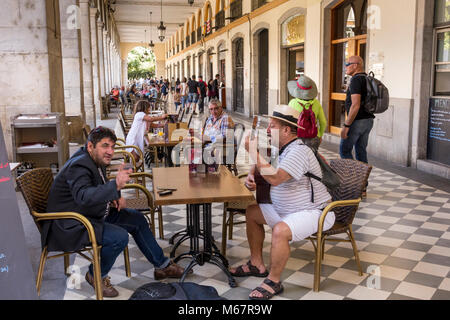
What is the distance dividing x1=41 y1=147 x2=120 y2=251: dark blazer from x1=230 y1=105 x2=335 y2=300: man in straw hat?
38.6 inches

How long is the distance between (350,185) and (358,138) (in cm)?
231

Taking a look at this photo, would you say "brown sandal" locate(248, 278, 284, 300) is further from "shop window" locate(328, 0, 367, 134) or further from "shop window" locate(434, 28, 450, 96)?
"shop window" locate(328, 0, 367, 134)

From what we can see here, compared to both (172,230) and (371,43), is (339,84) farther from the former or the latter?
(172,230)

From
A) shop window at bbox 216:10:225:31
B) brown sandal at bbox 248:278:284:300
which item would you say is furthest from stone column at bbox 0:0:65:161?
shop window at bbox 216:10:225:31

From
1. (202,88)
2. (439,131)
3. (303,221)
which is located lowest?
(303,221)

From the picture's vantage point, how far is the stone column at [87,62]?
1198 centimetres

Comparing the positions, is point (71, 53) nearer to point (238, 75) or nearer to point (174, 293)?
point (174, 293)

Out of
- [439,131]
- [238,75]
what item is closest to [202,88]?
[238,75]

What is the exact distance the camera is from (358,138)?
18.0 ft

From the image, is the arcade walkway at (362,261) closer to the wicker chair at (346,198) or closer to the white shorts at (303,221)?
the wicker chair at (346,198)

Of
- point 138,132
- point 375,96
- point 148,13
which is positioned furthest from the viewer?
point 148,13

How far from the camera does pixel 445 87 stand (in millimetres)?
6570

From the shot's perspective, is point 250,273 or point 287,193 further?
point 250,273

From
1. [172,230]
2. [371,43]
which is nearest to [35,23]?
[172,230]
